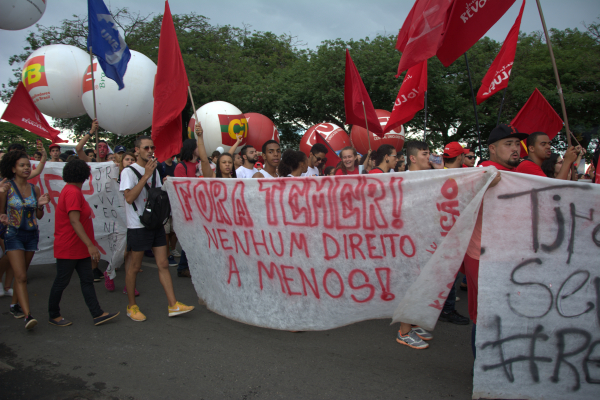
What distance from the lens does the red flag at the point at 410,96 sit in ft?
20.7

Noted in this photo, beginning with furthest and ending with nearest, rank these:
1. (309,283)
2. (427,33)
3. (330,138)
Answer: (330,138) < (427,33) < (309,283)

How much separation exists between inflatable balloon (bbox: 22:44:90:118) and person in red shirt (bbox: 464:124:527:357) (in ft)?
33.2

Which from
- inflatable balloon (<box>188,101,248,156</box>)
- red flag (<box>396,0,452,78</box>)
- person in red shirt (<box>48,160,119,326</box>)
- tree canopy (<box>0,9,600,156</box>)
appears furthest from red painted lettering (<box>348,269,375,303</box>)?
tree canopy (<box>0,9,600,156</box>)

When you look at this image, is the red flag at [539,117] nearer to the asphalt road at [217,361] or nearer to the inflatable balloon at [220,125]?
the asphalt road at [217,361]

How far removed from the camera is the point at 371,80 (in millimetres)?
17297

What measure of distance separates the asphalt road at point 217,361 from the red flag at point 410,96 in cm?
353

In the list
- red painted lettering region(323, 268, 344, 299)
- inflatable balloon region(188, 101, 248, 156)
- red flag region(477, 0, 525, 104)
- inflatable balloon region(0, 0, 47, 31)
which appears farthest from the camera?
inflatable balloon region(188, 101, 248, 156)

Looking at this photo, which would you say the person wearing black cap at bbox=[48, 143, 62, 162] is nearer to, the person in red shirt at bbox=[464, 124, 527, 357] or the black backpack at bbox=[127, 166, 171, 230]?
the black backpack at bbox=[127, 166, 171, 230]

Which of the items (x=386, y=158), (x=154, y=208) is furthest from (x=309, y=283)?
(x=154, y=208)

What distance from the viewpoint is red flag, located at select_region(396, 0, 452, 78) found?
12.5ft

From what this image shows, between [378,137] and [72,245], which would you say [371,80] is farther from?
[72,245]

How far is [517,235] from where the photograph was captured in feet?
8.23

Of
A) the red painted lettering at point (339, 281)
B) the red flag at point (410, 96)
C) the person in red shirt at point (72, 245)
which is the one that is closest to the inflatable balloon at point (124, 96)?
the person in red shirt at point (72, 245)

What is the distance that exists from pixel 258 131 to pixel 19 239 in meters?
9.90
